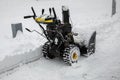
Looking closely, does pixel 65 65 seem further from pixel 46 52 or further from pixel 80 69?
pixel 46 52

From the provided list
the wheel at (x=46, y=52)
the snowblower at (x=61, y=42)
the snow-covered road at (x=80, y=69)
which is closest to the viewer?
the snow-covered road at (x=80, y=69)

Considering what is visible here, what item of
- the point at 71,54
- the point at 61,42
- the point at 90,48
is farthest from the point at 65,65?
the point at 90,48

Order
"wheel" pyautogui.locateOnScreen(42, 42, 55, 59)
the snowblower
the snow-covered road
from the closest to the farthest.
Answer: the snow-covered road
the snowblower
"wheel" pyautogui.locateOnScreen(42, 42, 55, 59)

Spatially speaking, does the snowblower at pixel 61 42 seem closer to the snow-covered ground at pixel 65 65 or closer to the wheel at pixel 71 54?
the wheel at pixel 71 54

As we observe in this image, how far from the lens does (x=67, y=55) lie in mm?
5055

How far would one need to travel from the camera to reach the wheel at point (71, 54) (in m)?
5.06

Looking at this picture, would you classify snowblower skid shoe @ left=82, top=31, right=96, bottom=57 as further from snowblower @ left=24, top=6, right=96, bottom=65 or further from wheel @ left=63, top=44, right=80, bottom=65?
wheel @ left=63, top=44, right=80, bottom=65

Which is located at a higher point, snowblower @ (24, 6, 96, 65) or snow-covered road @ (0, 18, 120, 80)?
snowblower @ (24, 6, 96, 65)

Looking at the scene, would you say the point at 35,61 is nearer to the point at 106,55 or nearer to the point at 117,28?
the point at 106,55

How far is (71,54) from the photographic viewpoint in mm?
5109

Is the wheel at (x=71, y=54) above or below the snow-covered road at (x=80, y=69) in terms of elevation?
above

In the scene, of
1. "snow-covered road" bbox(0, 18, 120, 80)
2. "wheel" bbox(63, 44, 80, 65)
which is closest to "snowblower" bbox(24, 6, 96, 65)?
"wheel" bbox(63, 44, 80, 65)

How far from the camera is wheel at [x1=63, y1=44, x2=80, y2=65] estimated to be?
506cm

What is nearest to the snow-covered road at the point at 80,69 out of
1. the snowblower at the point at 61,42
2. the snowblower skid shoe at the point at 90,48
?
the snowblower skid shoe at the point at 90,48
